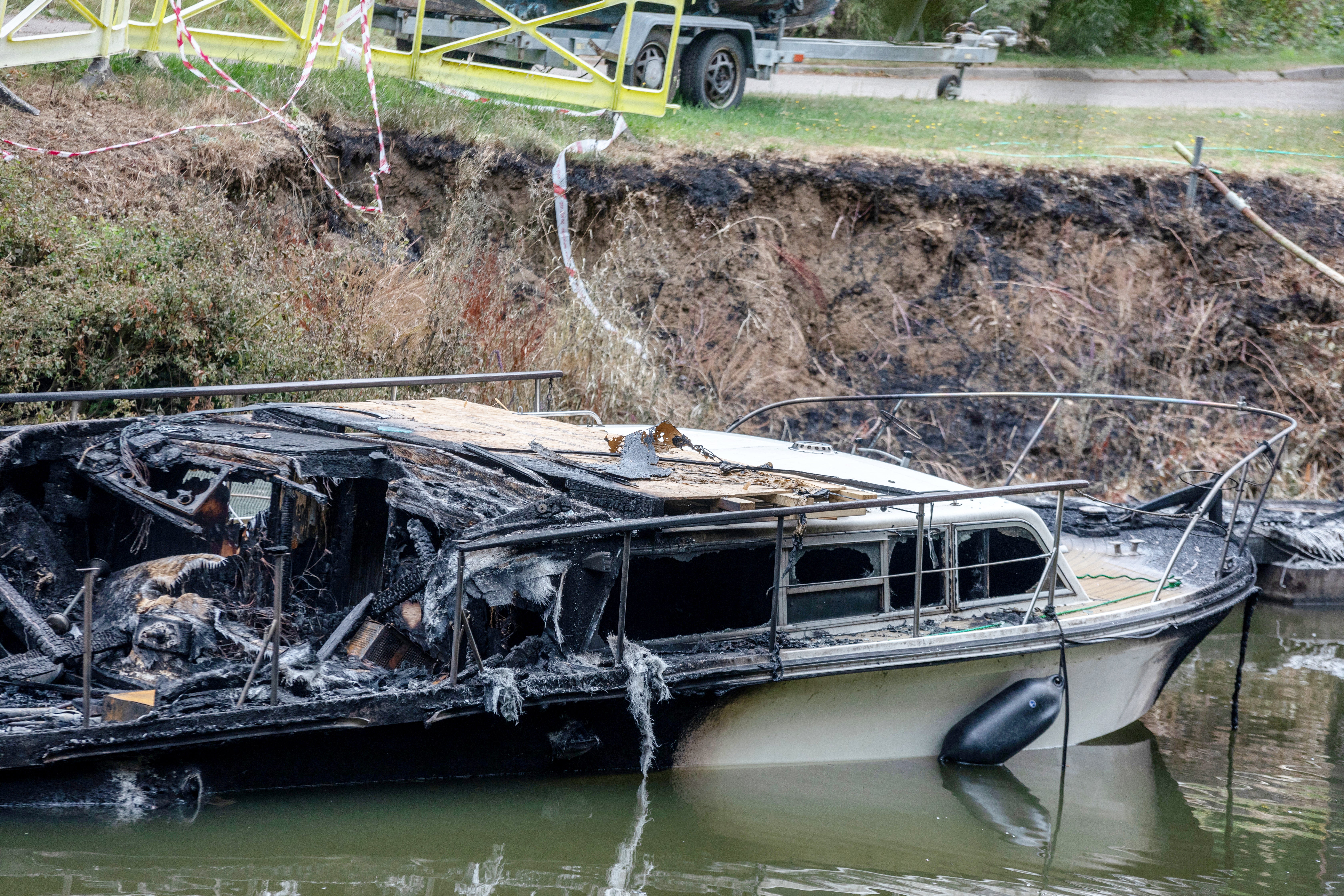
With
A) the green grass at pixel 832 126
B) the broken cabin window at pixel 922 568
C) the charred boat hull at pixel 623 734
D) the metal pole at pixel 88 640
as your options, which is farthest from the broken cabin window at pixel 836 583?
the green grass at pixel 832 126

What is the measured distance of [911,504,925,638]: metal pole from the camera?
6246 mm

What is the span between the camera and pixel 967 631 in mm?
6688

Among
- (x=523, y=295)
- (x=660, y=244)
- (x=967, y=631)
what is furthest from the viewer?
(x=660, y=244)

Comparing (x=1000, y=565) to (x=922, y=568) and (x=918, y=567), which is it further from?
(x=918, y=567)

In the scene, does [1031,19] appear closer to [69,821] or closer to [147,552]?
[69,821]

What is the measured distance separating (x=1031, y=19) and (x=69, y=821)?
5373mm

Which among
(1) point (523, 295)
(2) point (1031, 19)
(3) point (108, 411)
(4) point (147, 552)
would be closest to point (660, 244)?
(1) point (523, 295)

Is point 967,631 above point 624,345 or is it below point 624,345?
below

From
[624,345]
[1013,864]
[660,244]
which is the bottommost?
[1013,864]

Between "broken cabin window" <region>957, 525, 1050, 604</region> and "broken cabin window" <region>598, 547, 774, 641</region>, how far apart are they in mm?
1230

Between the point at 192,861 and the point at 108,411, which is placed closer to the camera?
the point at 192,861

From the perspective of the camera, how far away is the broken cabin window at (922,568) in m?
6.84

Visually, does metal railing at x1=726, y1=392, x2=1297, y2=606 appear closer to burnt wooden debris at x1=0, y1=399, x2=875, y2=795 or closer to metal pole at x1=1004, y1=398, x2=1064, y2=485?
metal pole at x1=1004, y1=398, x2=1064, y2=485

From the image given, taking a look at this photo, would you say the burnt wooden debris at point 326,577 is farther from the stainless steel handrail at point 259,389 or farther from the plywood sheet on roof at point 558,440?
the stainless steel handrail at point 259,389
